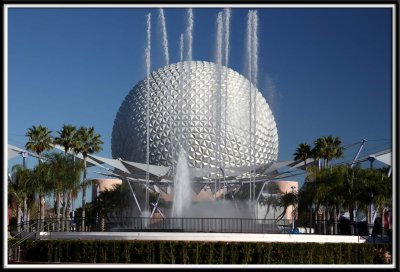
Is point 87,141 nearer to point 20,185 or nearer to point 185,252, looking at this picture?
point 20,185

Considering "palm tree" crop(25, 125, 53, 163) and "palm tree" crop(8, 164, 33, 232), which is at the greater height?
"palm tree" crop(25, 125, 53, 163)

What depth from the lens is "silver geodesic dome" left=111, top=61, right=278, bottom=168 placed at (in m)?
52.8

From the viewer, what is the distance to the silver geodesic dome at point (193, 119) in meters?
52.8

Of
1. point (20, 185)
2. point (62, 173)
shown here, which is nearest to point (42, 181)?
point (62, 173)

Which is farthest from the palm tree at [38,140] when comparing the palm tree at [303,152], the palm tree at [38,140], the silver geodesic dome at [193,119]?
the palm tree at [303,152]

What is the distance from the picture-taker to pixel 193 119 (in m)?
53.4

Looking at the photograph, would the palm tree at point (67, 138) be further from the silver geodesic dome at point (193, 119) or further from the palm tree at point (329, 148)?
the palm tree at point (329, 148)

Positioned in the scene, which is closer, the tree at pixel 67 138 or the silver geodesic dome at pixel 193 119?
the tree at pixel 67 138

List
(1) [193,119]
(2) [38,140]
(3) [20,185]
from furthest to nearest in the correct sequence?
(1) [193,119]
(2) [38,140]
(3) [20,185]

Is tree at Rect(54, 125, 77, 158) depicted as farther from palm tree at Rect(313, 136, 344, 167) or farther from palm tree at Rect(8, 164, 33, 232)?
palm tree at Rect(313, 136, 344, 167)

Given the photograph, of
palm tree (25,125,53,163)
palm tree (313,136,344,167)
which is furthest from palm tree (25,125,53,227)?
palm tree (313,136,344,167)

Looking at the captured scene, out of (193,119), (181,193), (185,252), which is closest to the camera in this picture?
(185,252)

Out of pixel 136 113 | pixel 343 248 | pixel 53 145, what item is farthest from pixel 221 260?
pixel 136 113

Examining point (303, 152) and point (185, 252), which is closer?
point (185, 252)
